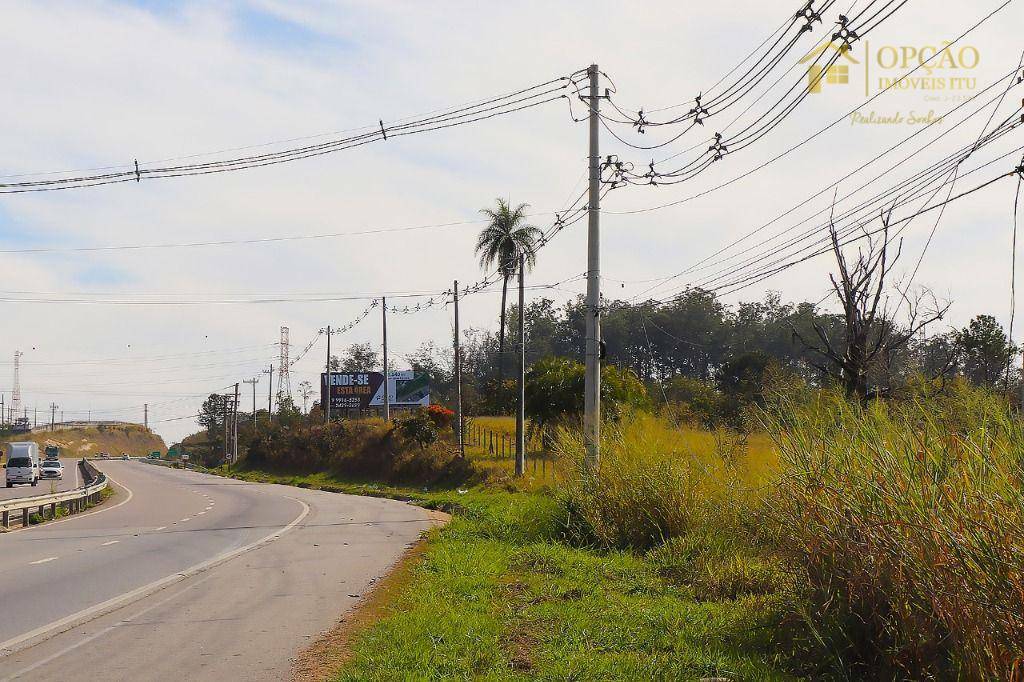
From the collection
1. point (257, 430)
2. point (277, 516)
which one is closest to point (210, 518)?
point (277, 516)

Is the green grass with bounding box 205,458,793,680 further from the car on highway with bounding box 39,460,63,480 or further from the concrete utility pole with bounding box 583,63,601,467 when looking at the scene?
the car on highway with bounding box 39,460,63,480

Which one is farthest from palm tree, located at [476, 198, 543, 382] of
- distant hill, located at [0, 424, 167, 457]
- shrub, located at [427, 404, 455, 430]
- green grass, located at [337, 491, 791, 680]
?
distant hill, located at [0, 424, 167, 457]

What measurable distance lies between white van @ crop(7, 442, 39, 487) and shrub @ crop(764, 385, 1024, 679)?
181 feet

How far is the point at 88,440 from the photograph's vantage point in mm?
181125

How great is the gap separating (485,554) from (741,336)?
68097 mm

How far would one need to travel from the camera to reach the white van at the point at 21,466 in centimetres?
5428

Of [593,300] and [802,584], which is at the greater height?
[593,300]

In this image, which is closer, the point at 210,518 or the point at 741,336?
the point at 210,518

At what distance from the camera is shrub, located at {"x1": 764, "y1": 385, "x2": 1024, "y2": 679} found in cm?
578

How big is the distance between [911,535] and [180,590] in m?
10.5

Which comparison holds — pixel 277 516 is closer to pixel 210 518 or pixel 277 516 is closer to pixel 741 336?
pixel 210 518

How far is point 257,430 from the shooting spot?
281 feet

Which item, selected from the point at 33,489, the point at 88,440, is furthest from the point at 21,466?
the point at 88,440

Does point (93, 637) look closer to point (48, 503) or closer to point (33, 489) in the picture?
point (48, 503)
